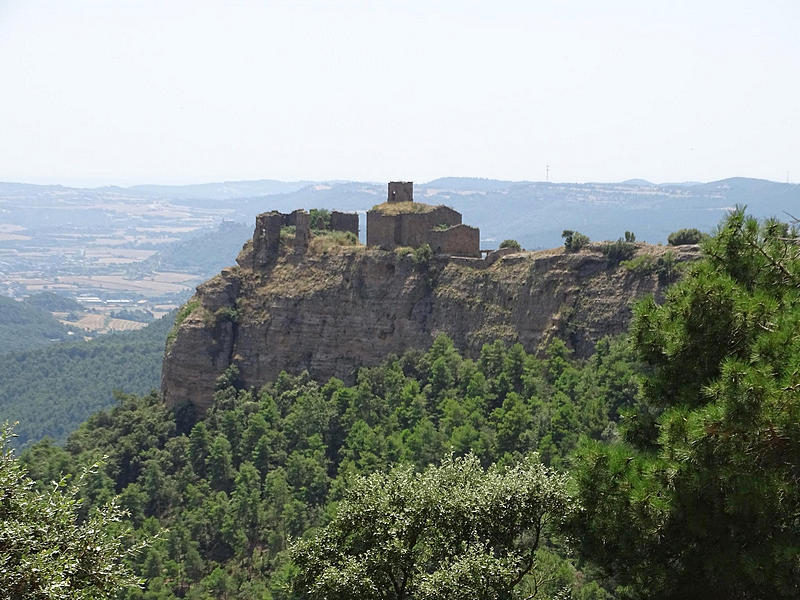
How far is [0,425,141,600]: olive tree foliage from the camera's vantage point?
49.4 ft

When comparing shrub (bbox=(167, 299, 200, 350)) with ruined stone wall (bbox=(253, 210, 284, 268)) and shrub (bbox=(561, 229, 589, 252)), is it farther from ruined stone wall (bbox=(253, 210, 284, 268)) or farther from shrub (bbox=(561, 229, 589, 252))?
shrub (bbox=(561, 229, 589, 252))

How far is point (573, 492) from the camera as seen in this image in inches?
706

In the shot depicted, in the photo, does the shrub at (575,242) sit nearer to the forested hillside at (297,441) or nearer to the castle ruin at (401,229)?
the forested hillside at (297,441)

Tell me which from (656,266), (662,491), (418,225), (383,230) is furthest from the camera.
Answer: (383,230)

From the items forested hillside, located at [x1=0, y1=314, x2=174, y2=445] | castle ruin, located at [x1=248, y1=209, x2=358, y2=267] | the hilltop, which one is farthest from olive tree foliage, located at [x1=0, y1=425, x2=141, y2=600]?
forested hillside, located at [x1=0, y1=314, x2=174, y2=445]

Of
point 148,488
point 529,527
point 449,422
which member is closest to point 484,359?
point 449,422

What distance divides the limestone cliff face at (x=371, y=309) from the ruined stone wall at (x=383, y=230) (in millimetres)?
1026

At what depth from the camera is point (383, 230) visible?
2648 inches

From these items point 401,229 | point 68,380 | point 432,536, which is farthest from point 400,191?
point 68,380

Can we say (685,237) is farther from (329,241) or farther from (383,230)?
(329,241)

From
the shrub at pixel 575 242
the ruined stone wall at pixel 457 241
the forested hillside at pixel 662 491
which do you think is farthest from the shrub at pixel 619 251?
the forested hillside at pixel 662 491

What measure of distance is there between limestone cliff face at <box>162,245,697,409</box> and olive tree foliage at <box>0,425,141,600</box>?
139ft

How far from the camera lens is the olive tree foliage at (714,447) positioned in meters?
14.9

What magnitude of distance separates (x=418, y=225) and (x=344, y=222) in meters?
10.9
